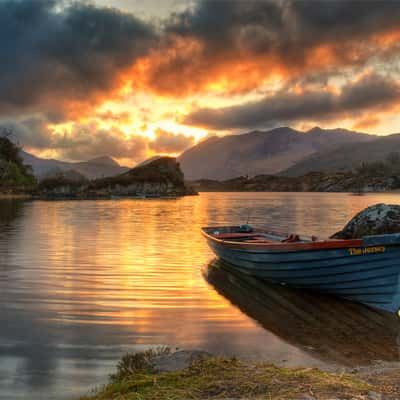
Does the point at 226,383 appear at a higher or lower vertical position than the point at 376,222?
lower

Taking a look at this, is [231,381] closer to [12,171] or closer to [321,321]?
[321,321]

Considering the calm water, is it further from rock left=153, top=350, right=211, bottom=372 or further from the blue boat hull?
rock left=153, top=350, right=211, bottom=372

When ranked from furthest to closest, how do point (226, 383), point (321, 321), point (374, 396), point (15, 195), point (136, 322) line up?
point (15, 195) → point (321, 321) → point (136, 322) → point (226, 383) → point (374, 396)

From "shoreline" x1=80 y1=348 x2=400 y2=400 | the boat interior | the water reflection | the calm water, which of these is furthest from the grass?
the boat interior

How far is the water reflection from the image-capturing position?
32.3 ft

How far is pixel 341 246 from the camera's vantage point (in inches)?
522

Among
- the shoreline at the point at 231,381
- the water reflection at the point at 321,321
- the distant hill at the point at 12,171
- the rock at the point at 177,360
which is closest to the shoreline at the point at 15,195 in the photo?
the distant hill at the point at 12,171

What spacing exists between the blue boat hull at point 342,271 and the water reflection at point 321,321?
0.37 meters

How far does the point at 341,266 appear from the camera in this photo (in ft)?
44.7

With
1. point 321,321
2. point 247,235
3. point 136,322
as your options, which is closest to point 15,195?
point 247,235

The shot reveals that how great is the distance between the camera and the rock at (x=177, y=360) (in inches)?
316

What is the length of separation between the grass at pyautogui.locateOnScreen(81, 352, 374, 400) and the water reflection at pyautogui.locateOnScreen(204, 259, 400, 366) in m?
2.65

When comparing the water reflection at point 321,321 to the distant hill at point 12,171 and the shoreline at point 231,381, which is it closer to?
the shoreline at point 231,381

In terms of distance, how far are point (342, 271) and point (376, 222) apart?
35.5 feet
